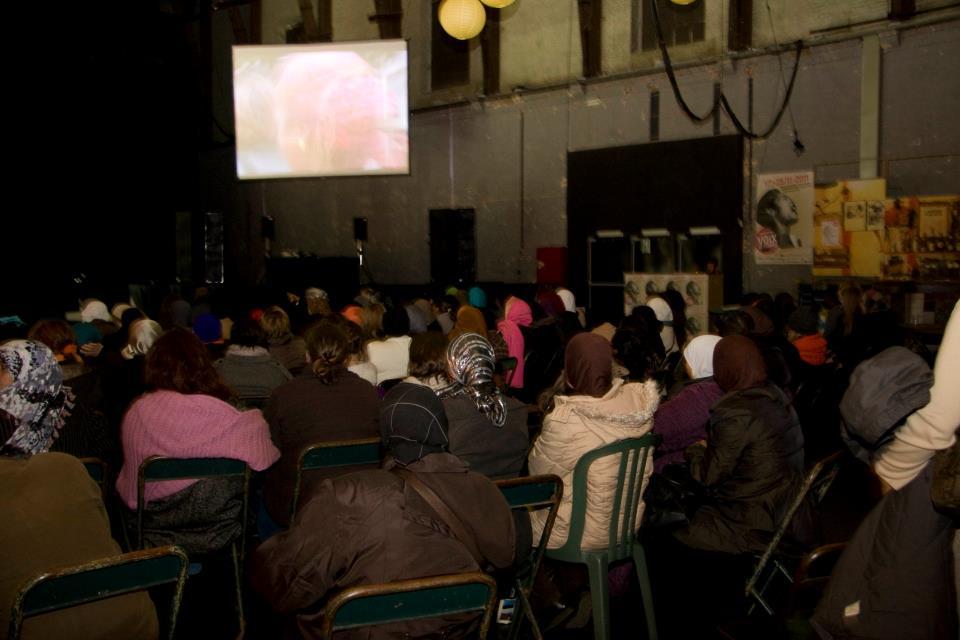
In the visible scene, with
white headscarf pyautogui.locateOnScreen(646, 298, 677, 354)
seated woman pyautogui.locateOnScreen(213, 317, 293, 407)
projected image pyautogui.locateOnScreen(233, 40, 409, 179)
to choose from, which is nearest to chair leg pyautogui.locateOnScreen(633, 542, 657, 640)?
seated woman pyautogui.locateOnScreen(213, 317, 293, 407)

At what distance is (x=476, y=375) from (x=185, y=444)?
1.09m

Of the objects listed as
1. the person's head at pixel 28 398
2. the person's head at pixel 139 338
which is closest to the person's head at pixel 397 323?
the person's head at pixel 139 338

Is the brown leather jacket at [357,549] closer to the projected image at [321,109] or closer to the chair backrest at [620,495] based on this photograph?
the chair backrest at [620,495]

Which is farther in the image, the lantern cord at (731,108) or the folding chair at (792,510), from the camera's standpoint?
the lantern cord at (731,108)

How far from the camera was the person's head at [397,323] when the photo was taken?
615 cm

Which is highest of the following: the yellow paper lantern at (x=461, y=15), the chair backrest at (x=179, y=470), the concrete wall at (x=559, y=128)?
the yellow paper lantern at (x=461, y=15)

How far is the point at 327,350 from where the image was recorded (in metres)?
3.86

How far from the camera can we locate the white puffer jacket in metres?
3.17

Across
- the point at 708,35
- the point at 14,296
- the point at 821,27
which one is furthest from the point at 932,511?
the point at 14,296

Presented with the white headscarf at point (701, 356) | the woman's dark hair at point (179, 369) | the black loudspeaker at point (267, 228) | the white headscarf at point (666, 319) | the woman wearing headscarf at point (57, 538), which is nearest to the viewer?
the woman wearing headscarf at point (57, 538)

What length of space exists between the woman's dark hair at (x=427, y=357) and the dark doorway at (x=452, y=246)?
10.8 m

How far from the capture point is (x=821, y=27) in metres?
10.2

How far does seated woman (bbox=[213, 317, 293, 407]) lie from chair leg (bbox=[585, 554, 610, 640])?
2.17 m

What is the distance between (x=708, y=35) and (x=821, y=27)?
151 centimetres
